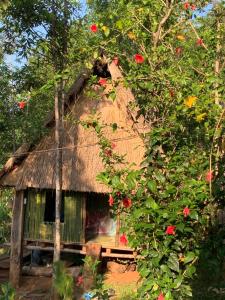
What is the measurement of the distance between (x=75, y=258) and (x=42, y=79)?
499 cm

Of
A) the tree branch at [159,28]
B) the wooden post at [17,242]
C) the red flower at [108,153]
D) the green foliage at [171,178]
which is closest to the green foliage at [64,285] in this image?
the green foliage at [171,178]

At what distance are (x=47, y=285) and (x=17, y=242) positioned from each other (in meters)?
1.32

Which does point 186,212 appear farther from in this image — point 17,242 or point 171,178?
point 17,242

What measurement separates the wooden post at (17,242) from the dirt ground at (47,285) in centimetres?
35

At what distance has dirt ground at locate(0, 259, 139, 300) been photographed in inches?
384

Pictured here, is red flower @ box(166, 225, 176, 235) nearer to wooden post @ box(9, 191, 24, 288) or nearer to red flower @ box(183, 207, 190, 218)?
red flower @ box(183, 207, 190, 218)

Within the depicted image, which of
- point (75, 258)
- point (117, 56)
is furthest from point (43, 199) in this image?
point (117, 56)

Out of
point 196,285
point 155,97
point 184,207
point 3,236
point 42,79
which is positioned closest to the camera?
point 184,207

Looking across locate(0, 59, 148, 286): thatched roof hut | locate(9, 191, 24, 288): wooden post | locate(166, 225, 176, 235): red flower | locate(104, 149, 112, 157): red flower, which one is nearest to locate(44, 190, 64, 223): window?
locate(0, 59, 148, 286): thatched roof hut

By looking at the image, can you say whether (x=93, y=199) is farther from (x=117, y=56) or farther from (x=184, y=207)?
(x=184, y=207)

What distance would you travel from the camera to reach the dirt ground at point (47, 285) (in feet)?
32.0

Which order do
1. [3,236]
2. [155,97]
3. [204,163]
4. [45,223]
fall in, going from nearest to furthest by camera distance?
1. [204,163]
2. [155,97]
3. [45,223]
4. [3,236]

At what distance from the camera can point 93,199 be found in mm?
12438

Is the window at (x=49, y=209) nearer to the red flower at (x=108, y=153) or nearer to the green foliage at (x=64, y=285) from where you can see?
the green foliage at (x=64, y=285)
